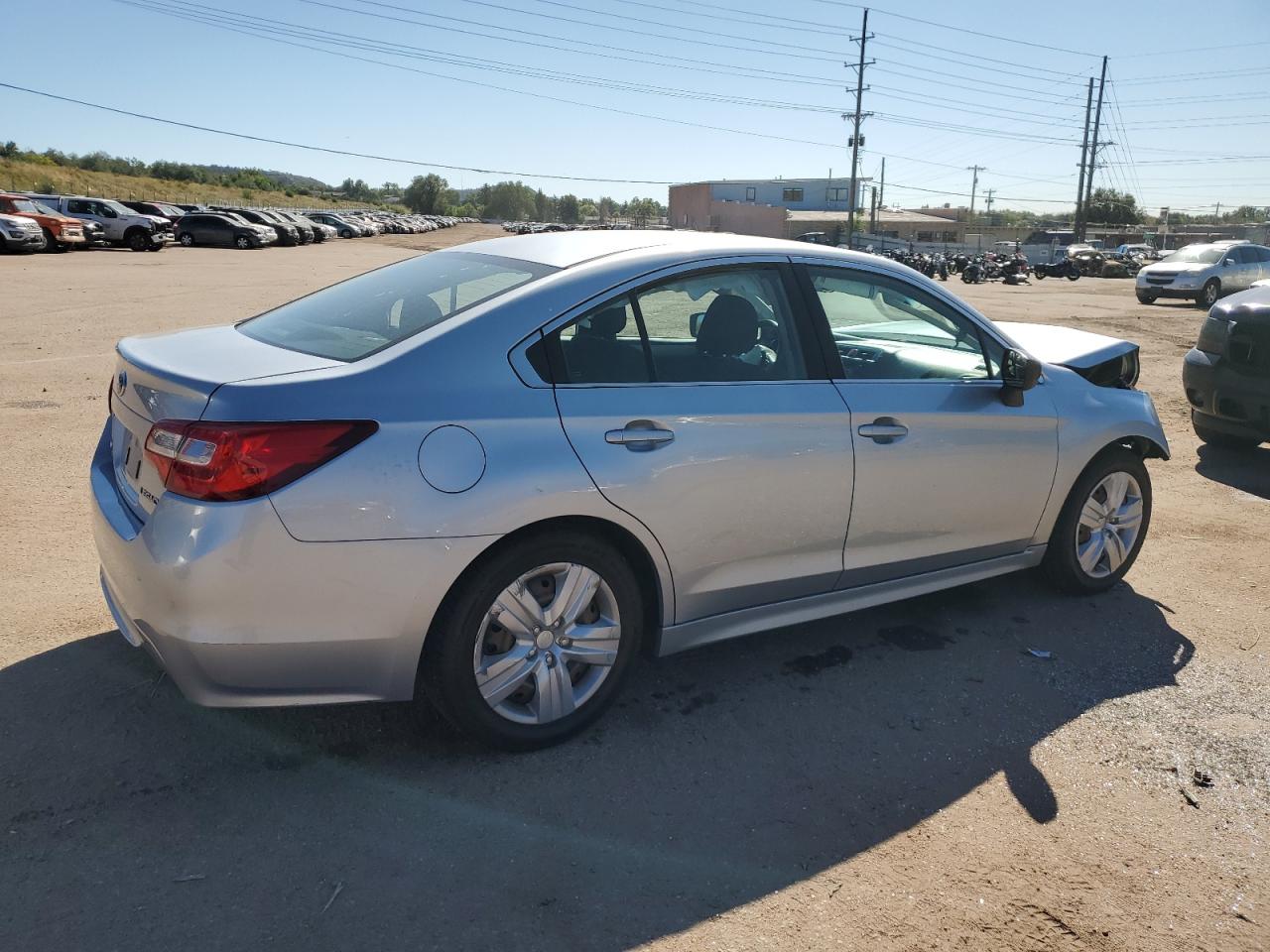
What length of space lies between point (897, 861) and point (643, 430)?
4.96ft

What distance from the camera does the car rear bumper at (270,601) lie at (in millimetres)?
2631

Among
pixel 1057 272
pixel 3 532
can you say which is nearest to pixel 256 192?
pixel 1057 272

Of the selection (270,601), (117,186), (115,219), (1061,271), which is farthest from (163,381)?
(117,186)

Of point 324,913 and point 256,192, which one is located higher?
point 256,192

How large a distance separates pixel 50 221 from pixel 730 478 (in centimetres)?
3378

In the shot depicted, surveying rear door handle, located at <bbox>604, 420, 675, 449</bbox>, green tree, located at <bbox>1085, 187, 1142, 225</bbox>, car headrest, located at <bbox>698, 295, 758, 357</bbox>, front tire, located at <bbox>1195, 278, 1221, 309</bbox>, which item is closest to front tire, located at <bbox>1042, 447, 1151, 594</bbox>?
car headrest, located at <bbox>698, 295, 758, 357</bbox>

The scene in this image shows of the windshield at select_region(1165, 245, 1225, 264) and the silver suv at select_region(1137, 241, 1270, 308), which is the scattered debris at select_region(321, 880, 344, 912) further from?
the windshield at select_region(1165, 245, 1225, 264)

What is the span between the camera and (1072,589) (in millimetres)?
4723

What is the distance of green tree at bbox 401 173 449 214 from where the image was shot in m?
150

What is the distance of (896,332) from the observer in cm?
438

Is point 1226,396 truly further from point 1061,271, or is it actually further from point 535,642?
point 1061,271

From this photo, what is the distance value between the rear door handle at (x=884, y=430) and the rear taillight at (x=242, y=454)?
1.94 m

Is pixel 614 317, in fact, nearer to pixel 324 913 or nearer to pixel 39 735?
pixel 324 913

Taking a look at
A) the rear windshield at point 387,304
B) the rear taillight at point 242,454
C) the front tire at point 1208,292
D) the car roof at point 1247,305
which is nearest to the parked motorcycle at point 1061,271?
the front tire at point 1208,292
